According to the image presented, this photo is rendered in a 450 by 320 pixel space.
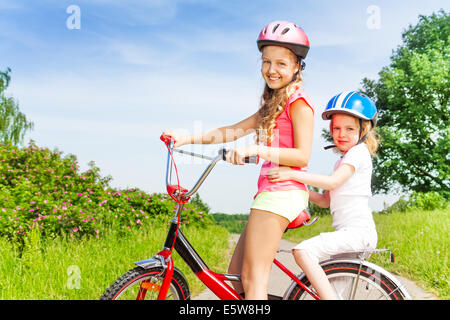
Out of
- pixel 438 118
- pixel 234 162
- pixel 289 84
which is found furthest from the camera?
pixel 438 118

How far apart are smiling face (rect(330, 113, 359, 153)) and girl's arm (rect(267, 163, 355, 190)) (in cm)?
24

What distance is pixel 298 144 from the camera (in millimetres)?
2547

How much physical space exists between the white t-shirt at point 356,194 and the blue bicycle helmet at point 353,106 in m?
0.15

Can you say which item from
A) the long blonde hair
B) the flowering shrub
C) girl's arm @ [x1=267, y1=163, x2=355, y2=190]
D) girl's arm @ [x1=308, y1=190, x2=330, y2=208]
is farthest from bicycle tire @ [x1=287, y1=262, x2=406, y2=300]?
the flowering shrub

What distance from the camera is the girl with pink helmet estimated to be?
8.36ft

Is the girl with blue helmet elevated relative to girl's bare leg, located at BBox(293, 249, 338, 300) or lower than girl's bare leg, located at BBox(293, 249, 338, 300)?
elevated

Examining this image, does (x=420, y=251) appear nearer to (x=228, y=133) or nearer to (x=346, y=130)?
(x=346, y=130)

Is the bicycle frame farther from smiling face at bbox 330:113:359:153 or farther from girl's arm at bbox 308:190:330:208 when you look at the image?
smiling face at bbox 330:113:359:153

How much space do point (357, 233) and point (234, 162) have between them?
95 centimetres

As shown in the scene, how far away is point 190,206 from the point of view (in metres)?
9.45

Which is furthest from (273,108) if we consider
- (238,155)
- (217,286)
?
(217,286)
